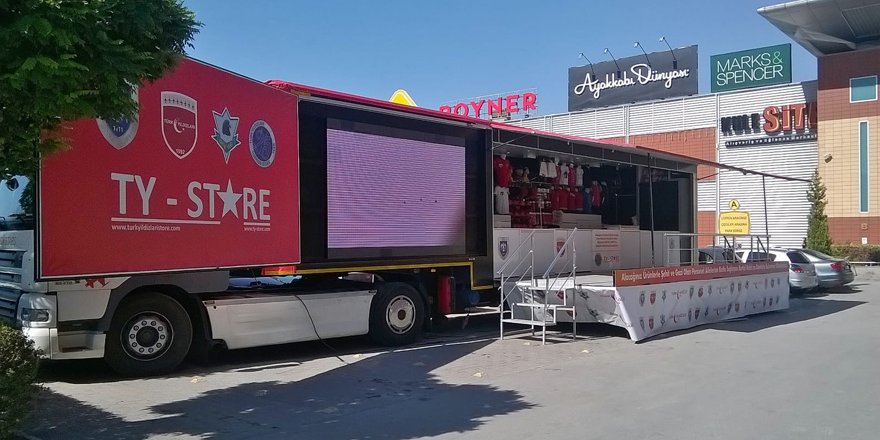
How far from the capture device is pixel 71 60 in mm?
4824

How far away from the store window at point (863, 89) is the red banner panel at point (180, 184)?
3123cm

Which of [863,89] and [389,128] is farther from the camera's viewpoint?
[863,89]

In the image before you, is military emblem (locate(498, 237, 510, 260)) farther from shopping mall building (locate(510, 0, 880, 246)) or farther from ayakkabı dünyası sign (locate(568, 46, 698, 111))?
ayakkabı dünyası sign (locate(568, 46, 698, 111))

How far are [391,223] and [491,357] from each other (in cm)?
272

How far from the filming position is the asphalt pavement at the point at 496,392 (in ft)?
21.2

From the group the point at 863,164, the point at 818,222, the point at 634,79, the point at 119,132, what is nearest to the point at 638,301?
the point at 119,132

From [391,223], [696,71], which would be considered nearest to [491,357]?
[391,223]

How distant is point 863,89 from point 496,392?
1251 inches

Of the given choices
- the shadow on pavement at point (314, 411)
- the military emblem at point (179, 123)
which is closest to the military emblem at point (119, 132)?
the military emblem at point (179, 123)

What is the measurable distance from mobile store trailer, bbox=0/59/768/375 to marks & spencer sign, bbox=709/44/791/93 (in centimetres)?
2991

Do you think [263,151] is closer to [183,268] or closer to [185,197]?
[185,197]

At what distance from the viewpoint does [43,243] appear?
23.9 feet

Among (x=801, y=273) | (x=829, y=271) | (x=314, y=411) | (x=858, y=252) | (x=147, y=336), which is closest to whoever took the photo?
(x=314, y=411)

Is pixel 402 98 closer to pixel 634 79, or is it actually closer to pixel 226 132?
pixel 226 132
